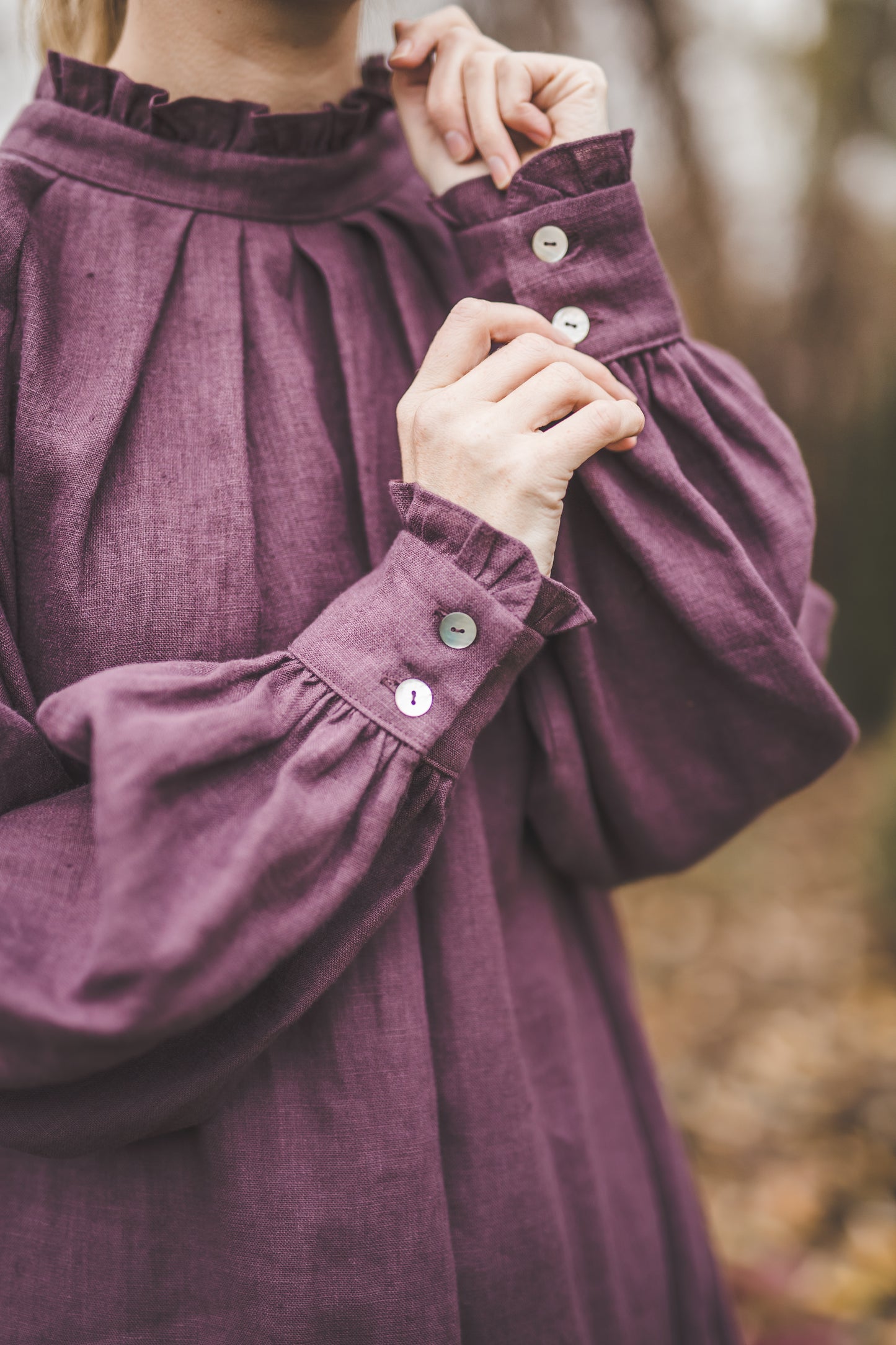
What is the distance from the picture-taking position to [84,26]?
1.11 m

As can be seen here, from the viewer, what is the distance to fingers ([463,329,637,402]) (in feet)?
2.86

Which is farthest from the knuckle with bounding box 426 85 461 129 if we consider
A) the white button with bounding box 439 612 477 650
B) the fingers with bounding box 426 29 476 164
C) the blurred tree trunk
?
the blurred tree trunk

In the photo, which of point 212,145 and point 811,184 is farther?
point 811,184

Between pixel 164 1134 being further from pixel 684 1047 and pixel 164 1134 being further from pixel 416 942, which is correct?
pixel 684 1047

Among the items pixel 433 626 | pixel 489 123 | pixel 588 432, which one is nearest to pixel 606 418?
pixel 588 432

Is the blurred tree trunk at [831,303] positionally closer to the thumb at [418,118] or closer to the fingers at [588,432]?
the thumb at [418,118]

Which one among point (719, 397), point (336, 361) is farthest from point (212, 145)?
point (719, 397)

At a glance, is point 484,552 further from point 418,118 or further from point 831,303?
point 831,303

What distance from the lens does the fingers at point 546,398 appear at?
33.8 inches

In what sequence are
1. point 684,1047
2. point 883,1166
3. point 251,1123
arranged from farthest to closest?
point 684,1047 < point 883,1166 < point 251,1123

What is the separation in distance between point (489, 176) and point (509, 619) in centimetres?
53

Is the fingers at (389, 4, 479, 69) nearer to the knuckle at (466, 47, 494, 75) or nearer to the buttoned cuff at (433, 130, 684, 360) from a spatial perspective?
the knuckle at (466, 47, 494, 75)

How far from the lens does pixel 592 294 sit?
0.97 metres

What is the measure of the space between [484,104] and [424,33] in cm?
16
